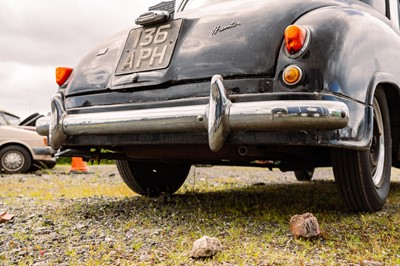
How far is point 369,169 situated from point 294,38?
99 centimetres

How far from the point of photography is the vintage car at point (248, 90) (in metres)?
2.43

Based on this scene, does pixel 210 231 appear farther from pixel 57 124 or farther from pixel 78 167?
pixel 78 167

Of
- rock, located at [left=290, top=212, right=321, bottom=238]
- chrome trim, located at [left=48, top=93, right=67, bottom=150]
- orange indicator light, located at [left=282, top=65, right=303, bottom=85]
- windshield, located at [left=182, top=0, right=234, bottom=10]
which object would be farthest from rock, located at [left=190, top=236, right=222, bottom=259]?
windshield, located at [left=182, top=0, right=234, bottom=10]

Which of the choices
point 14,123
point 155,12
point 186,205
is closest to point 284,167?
point 186,205

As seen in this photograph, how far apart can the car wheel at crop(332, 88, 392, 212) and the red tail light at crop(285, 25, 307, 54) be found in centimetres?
75

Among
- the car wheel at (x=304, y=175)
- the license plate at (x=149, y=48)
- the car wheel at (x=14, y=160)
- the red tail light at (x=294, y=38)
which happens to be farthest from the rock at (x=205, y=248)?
the car wheel at (x=14, y=160)

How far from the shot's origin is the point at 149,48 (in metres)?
2.98

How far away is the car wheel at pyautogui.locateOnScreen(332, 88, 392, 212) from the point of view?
2.83m

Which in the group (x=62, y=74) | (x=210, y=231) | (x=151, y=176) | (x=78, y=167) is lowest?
(x=78, y=167)

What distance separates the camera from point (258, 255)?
2.10 meters

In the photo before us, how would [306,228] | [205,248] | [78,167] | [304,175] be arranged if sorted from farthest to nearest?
[78,167] → [304,175] → [306,228] → [205,248]

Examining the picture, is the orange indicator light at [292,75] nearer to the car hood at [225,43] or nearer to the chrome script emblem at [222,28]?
the car hood at [225,43]

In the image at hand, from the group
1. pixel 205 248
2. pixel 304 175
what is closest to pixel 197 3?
pixel 205 248

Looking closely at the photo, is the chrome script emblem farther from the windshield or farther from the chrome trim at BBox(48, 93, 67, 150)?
the chrome trim at BBox(48, 93, 67, 150)
